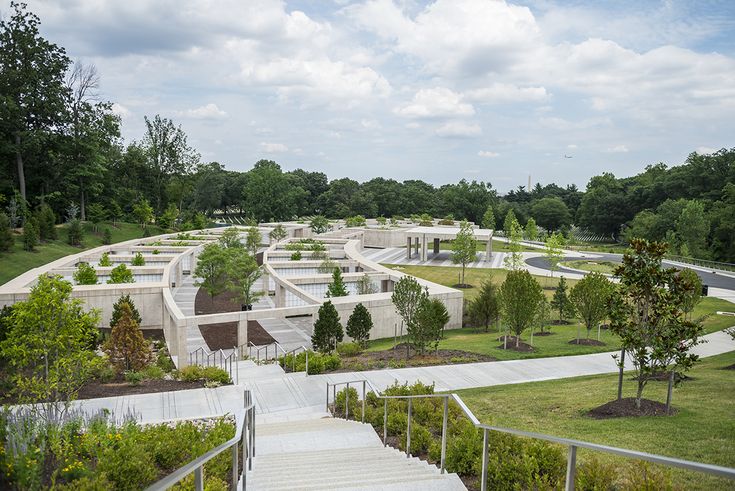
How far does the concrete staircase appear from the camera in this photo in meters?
6.06

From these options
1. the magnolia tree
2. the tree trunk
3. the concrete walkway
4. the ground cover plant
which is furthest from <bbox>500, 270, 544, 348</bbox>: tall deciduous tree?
the tree trunk

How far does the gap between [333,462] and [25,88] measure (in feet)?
145

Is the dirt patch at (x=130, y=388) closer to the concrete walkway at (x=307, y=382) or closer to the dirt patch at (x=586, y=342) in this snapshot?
the concrete walkway at (x=307, y=382)

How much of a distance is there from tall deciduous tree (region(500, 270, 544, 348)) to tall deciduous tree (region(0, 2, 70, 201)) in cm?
3854

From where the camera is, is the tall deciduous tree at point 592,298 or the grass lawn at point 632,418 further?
the tall deciduous tree at point 592,298

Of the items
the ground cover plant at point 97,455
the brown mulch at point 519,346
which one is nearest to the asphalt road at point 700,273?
the brown mulch at point 519,346

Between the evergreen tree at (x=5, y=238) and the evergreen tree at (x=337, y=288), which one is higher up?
the evergreen tree at (x=5, y=238)

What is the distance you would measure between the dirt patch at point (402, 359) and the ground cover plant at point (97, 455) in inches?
367

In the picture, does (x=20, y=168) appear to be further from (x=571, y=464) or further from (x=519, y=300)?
(x=571, y=464)

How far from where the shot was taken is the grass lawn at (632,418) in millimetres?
8312

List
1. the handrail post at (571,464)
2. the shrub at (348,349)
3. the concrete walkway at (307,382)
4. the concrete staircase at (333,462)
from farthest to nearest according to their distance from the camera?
1. the shrub at (348,349)
2. the concrete walkway at (307,382)
3. the concrete staircase at (333,462)
4. the handrail post at (571,464)

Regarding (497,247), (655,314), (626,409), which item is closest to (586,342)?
(626,409)

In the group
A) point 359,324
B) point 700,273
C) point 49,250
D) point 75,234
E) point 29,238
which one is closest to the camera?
point 359,324

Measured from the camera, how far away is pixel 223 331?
2489 cm
